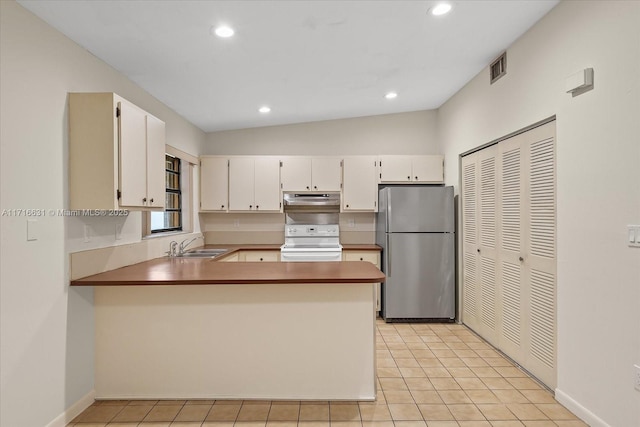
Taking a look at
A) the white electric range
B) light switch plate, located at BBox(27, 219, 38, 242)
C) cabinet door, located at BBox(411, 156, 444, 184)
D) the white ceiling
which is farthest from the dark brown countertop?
cabinet door, located at BBox(411, 156, 444, 184)

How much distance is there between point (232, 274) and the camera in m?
2.62

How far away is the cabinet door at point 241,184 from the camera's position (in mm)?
5031

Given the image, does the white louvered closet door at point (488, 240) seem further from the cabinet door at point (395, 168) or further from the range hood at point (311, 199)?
the range hood at point (311, 199)

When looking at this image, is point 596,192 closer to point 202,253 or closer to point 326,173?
point 326,173

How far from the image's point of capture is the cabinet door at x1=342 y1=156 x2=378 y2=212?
196 inches

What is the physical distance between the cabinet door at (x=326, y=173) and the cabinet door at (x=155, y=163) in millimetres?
2290

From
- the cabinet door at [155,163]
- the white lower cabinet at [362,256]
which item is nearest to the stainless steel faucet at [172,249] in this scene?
the cabinet door at [155,163]

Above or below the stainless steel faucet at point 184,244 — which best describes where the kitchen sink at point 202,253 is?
below

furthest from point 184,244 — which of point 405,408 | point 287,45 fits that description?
point 405,408

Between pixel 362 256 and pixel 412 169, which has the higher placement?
pixel 412 169

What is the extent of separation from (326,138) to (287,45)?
255 cm

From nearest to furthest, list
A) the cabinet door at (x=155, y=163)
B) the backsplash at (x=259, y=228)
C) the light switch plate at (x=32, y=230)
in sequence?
the light switch plate at (x=32, y=230)
the cabinet door at (x=155, y=163)
the backsplash at (x=259, y=228)

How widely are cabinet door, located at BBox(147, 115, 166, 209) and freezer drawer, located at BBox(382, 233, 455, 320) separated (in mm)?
2737

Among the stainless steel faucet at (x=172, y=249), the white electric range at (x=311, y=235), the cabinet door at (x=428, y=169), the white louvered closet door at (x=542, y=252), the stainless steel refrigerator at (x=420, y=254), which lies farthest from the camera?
the white electric range at (x=311, y=235)
